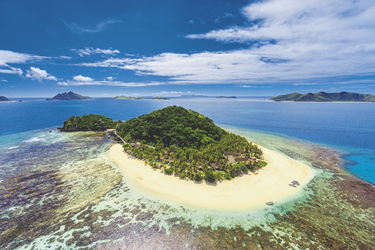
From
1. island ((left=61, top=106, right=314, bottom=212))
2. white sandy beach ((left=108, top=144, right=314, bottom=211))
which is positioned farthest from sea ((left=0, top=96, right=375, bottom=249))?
island ((left=61, top=106, right=314, bottom=212))

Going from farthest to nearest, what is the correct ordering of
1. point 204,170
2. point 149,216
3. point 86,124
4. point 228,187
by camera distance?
point 86,124 < point 204,170 < point 228,187 < point 149,216

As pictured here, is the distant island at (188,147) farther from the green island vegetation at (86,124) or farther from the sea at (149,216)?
the green island vegetation at (86,124)

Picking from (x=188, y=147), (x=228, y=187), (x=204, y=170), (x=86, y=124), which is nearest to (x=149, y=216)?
(x=204, y=170)

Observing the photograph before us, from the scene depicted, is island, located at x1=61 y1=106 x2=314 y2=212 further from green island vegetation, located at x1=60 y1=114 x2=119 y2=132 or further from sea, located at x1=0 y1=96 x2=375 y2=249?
green island vegetation, located at x1=60 y1=114 x2=119 y2=132

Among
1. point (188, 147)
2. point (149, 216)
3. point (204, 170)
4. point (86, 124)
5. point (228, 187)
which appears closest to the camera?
point (149, 216)

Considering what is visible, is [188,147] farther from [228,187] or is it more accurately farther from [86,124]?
[86,124]

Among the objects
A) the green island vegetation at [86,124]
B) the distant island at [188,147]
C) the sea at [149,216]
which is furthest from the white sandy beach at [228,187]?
the green island vegetation at [86,124]

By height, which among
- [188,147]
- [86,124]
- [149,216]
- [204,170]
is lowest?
[149,216]

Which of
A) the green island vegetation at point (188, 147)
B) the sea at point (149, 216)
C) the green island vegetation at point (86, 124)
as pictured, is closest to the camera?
the sea at point (149, 216)
